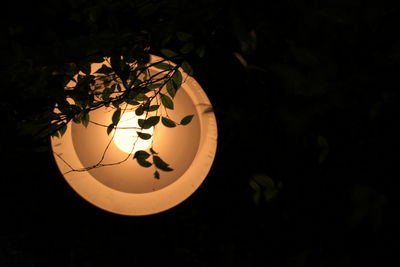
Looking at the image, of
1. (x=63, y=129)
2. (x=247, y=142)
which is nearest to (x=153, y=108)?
(x=63, y=129)

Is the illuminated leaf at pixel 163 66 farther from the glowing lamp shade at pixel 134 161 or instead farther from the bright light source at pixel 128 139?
the bright light source at pixel 128 139

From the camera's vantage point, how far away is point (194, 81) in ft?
3.84

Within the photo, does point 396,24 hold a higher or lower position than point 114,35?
lower

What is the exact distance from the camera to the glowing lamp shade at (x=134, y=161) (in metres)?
1.17

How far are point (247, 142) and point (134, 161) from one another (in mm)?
887

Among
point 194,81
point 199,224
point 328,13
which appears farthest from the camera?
point 199,224

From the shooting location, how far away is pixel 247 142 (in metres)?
1.93

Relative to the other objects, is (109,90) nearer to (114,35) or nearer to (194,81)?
(114,35)

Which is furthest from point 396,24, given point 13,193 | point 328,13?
point 13,193

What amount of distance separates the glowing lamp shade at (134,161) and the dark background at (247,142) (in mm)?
99

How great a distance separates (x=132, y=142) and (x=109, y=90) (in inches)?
9.3

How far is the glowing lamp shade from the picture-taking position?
3.84 ft

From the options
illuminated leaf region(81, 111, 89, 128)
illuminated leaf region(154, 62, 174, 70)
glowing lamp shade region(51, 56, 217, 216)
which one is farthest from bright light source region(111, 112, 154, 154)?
illuminated leaf region(154, 62, 174, 70)

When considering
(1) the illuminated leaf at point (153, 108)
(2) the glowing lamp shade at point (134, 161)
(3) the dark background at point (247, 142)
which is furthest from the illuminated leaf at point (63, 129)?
(1) the illuminated leaf at point (153, 108)
